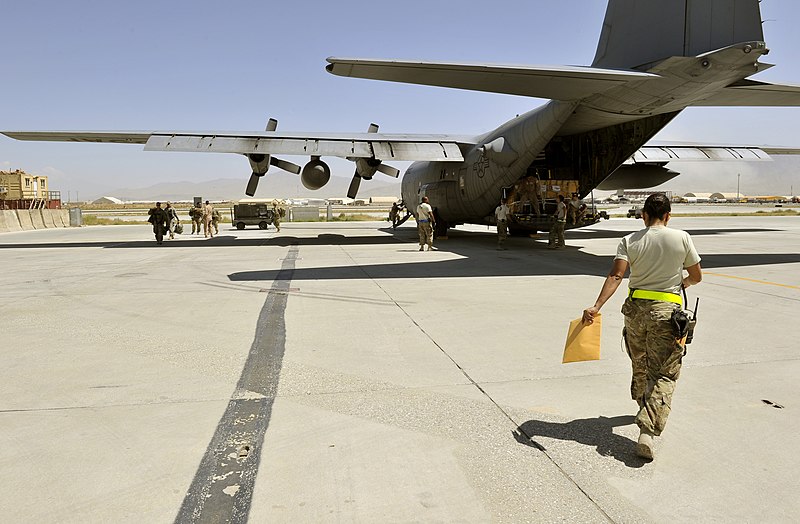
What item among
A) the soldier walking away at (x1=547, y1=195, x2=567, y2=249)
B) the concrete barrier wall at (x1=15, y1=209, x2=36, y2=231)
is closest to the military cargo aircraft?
the soldier walking away at (x1=547, y1=195, x2=567, y2=249)

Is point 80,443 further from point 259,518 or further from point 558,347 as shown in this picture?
point 558,347

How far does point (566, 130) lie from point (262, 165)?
10528 millimetres

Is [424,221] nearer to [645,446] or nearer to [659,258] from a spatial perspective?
[659,258]

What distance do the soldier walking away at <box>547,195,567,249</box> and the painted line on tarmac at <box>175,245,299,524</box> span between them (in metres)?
12.3

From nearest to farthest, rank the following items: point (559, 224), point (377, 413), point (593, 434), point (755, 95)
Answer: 1. point (593, 434)
2. point (377, 413)
3. point (755, 95)
4. point (559, 224)

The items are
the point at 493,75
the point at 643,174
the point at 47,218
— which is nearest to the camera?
the point at 493,75

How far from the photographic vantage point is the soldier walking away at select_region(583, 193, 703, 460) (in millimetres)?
3598

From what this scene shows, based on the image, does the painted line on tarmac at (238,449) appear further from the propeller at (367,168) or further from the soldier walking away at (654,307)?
the propeller at (367,168)

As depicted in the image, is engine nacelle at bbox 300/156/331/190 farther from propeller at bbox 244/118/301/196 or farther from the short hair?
the short hair

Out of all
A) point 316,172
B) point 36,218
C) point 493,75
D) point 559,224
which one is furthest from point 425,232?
point 36,218

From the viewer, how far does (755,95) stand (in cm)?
1138

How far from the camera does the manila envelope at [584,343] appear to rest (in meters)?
3.93

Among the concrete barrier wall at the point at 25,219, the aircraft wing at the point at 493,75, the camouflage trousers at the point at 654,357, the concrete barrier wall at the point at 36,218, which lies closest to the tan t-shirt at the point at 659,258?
the camouflage trousers at the point at 654,357

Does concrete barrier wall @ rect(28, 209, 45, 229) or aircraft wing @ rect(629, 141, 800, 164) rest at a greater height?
aircraft wing @ rect(629, 141, 800, 164)
